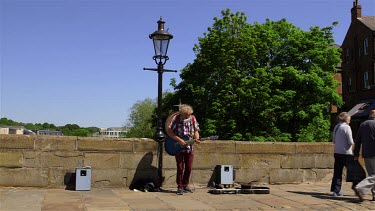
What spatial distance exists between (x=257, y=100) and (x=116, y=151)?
2251 cm

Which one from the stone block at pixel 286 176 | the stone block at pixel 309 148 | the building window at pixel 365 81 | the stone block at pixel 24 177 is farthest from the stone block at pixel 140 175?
the building window at pixel 365 81

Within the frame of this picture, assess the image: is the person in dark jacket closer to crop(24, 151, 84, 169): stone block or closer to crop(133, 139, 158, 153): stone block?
crop(133, 139, 158, 153): stone block

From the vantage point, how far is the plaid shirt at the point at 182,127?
297 inches

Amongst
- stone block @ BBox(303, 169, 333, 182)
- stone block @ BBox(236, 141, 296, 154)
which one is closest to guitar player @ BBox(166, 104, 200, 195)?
stone block @ BBox(236, 141, 296, 154)

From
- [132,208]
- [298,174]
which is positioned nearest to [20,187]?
[132,208]

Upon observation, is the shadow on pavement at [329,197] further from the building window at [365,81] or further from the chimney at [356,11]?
the chimney at [356,11]

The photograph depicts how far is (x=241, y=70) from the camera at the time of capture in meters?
31.7

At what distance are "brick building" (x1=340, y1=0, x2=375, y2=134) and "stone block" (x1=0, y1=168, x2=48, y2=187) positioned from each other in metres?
31.9

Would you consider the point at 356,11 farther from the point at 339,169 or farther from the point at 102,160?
the point at 102,160

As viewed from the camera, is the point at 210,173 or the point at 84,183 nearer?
the point at 84,183

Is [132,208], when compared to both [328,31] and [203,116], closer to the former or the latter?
[203,116]

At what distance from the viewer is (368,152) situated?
695cm

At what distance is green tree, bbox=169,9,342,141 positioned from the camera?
97.7ft

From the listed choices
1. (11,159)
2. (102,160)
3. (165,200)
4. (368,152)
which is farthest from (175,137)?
(368,152)
